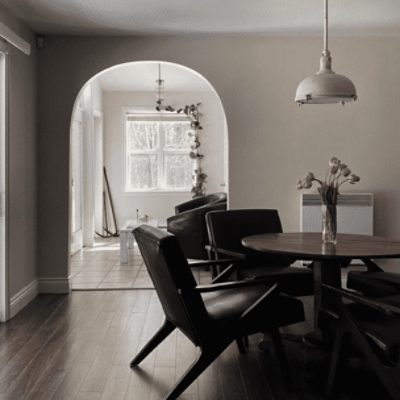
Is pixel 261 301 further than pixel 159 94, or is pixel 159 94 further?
pixel 159 94

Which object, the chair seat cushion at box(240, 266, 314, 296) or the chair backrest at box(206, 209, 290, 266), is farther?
the chair backrest at box(206, 209, 290, 266)

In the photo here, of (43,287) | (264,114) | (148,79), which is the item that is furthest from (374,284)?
(148,79)

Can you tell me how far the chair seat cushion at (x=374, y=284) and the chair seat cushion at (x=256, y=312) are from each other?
59 centimetres

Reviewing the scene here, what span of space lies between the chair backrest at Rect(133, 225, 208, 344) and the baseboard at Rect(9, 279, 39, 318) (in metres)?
2.08

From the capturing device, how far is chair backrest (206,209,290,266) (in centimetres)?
421

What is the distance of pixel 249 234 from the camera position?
4332 millimetres

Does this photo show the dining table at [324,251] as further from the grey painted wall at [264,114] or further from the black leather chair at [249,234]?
the grey painted wall at [264,114]

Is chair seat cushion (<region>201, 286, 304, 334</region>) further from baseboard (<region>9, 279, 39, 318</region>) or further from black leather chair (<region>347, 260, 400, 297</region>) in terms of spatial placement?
baseboard (<region>9, 279, 39, 318</region>)

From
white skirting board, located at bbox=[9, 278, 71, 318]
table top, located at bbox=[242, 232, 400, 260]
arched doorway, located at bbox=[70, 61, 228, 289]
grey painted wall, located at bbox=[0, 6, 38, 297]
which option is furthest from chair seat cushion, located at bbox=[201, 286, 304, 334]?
arched doorway, located at bbox=[70, 61, 228, 289]

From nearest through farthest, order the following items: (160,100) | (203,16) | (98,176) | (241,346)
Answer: (241,346)
(203,16)
(98,176)
(160,100)

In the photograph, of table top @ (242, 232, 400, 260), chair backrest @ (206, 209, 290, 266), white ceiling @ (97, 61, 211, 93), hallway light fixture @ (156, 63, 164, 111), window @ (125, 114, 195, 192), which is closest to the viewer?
table top @ (242, 232, 400, 260)

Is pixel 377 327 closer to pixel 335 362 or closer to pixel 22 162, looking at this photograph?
pixel 335 362

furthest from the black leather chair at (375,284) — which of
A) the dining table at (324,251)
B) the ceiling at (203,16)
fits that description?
the ceiling at (203,16)

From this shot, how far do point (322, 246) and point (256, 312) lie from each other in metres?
0.72
